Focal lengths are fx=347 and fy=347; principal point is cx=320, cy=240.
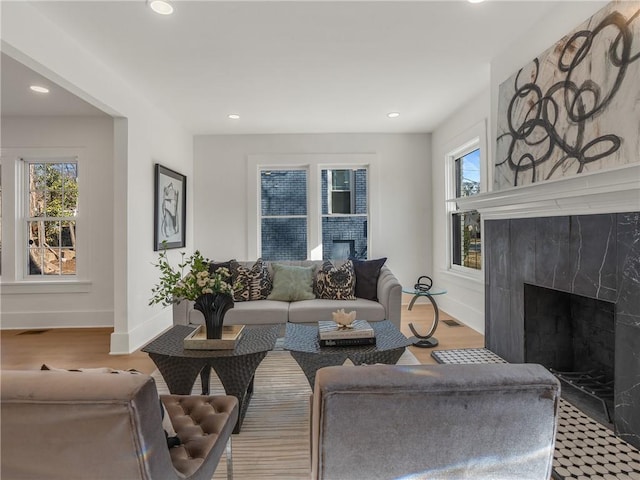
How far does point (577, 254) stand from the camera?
2.19 m

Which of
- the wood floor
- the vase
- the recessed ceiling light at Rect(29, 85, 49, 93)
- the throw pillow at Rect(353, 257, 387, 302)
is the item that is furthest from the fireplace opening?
the recessed ceiling light at Rect(29, 85, 49, 93)

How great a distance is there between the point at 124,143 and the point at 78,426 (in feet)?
10.7

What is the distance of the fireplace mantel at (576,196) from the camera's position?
1755 mm

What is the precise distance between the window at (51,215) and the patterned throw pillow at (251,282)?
2418mm

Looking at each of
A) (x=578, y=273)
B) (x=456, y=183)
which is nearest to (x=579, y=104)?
(x=578, y=273)

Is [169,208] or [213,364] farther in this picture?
[169,208]

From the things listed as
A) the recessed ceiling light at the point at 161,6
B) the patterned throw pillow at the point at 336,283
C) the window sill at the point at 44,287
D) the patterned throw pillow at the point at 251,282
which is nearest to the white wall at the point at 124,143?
the recessed ceiling light at the point at 161,6

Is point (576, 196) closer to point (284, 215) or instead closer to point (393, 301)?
point (393, 301)

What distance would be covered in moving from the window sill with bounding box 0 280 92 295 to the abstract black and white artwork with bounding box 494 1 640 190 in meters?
4.94

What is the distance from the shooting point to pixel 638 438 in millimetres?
1794

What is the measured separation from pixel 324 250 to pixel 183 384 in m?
3.50

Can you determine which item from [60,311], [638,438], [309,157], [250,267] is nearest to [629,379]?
[638,438]

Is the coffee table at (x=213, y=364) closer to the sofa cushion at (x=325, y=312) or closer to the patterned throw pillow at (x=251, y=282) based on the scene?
the sofa cushion at (x=325, y=312)

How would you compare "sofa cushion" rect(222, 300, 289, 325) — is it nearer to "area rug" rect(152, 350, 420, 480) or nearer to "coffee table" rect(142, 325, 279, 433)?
"area rug" rect(152, 350, 420, 480)
